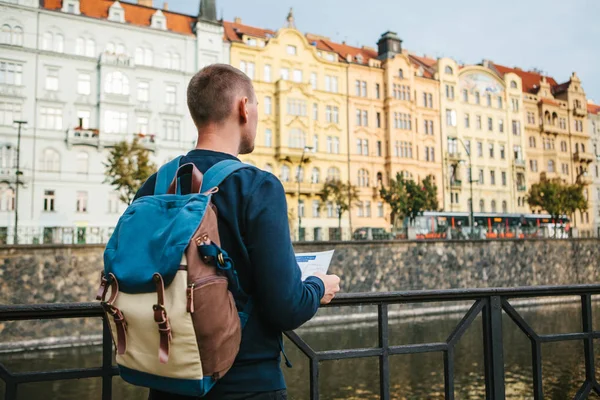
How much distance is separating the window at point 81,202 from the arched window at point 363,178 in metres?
21.1

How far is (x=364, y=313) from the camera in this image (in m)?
26.8

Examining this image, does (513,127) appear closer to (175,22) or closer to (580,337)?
(175,22)

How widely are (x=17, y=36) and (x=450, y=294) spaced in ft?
120

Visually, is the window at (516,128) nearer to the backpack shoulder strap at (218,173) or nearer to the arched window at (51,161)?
the arched window at (51,161)

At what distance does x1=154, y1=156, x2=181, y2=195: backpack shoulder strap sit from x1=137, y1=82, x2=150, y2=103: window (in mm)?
36499

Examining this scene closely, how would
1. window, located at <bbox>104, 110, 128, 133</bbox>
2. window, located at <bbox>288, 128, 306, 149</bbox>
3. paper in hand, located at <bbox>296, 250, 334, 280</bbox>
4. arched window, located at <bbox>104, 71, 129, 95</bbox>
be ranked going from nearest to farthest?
paper in hand, located at <bbox>296, 250, 334, 280</bbox> < window, located at <bbox>104, 110, 128, 133</bbox> < arched window, located at <bbox>104, 71, 129, 95</bbox> < window, located at <bbox>288, 128, 306, 149</bbox>

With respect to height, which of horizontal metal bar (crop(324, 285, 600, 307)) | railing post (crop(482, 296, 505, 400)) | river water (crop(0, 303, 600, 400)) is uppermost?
horizontal metal bar (crop(324, 285, 600, 307))

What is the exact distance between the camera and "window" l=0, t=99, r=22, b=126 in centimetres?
3288

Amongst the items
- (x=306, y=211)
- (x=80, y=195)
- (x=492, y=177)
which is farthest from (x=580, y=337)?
(x=492, y=177)

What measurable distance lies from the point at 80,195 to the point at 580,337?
34558 mm

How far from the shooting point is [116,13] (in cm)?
3653

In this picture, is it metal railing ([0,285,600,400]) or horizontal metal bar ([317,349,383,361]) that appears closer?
metal railing ([0,285,600,400])

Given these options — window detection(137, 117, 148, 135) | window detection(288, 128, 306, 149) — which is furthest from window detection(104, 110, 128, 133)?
window detection(288, 128, 306, 149)

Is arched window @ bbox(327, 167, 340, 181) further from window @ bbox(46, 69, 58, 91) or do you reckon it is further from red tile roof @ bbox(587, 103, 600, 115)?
red tile roof @ bbox(587, 103, 600, 115)
